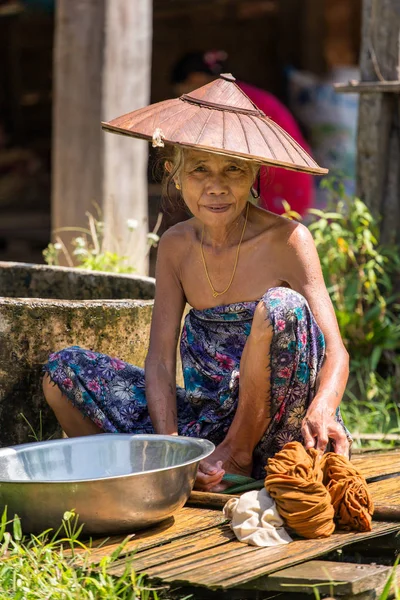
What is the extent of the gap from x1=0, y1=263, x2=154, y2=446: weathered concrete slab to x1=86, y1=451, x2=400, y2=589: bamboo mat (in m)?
0.77

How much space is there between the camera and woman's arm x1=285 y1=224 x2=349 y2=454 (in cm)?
289

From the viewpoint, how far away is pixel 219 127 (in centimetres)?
301

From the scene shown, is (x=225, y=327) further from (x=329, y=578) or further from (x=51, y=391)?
(x=329, y=578)

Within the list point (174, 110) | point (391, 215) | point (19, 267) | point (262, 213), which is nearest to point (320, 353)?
point (262, 213)

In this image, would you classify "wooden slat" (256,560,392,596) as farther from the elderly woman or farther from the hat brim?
the hat brim

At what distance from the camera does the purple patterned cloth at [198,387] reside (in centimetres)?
318

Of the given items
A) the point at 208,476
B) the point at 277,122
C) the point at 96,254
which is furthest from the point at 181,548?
the point at 277,122

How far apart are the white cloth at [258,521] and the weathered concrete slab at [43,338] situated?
1.01 meters

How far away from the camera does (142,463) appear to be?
3094mm

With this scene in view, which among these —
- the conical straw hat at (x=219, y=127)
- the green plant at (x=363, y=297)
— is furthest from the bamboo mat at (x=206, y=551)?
the green plant at (x=363, y=297)

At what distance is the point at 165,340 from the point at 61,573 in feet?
3.40

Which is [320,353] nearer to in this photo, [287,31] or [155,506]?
[155,506]

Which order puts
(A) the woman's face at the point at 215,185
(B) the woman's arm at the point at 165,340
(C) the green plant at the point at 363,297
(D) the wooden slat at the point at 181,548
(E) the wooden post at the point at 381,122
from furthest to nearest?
(E) the wooden post at the point at 381,122 → (C) the green plant at the point at 363,297 → (B) the woman's arm at the point at 165,340 → (A) the woman's face at the point at 215,185 → (D) the wooden slat at the point at 181,548

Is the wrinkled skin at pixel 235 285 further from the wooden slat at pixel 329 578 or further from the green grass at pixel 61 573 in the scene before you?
the green grass at pixel 61 573
